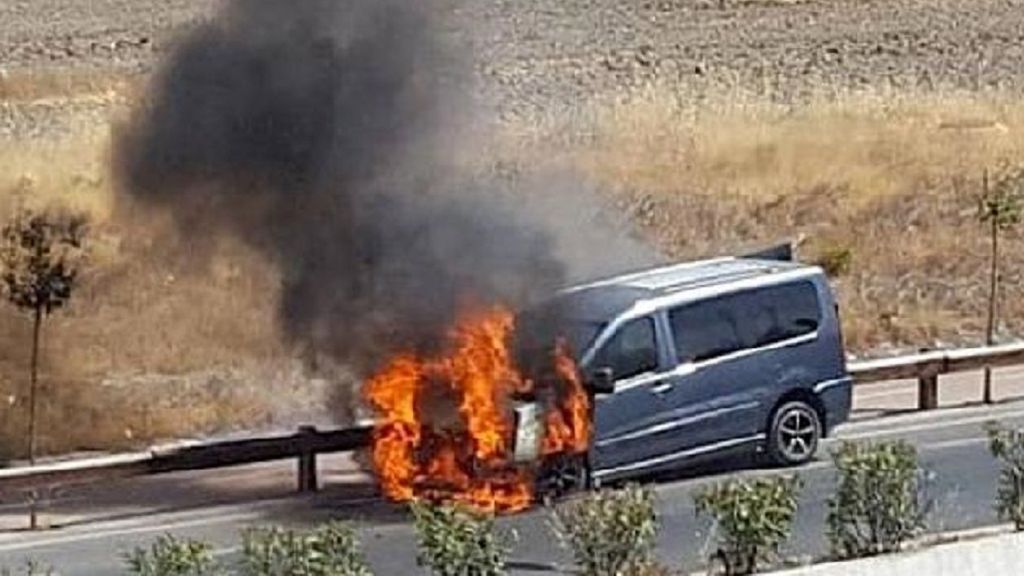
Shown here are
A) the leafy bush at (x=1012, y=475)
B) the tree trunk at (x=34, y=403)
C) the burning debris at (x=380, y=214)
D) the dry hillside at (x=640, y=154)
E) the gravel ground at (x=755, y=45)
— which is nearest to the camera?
the leafy bush at (x=1012, y=475)

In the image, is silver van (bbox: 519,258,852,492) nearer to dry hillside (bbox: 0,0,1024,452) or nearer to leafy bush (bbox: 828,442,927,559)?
dry hillside (bbox: 0,0,1024,452)

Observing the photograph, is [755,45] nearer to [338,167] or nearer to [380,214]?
[338,167]

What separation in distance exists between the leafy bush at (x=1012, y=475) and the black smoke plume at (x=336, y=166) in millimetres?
5387

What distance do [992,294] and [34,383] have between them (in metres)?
10.1

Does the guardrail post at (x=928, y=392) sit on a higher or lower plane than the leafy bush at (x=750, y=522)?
higher

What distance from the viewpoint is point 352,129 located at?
77.0ft

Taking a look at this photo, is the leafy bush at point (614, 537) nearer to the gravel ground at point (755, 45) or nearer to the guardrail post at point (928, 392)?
the guardrail post at point (928, 392)

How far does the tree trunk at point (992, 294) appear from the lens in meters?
25.7

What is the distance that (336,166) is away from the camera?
2338 centimetres

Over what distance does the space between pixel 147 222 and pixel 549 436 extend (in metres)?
7.33

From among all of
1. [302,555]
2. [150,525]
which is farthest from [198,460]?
[302,555]

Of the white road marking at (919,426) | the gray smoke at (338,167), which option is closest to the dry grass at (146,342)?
the gray smoke at (338,167)

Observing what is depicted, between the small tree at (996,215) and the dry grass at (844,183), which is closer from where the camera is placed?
the small tree at (996,215)

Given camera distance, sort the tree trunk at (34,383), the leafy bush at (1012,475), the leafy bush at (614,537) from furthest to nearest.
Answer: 1. the tree trunk at (34,383)
2. the leafy bush at (1012,475)
3. the leafy bush at (614,537)
